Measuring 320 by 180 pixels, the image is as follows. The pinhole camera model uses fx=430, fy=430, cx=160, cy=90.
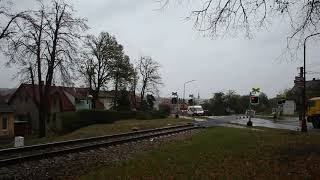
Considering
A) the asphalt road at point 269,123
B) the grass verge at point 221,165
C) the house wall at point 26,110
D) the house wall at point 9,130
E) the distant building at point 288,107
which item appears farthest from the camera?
the distant building at point 288,107

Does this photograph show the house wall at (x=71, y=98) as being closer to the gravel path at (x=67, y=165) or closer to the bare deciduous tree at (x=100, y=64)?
the bare deciduous tree at (x=100, y=64)

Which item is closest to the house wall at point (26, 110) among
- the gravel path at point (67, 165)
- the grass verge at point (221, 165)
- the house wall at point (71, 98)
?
the house wall at point (71, 98)

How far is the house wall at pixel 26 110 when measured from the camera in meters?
72.3

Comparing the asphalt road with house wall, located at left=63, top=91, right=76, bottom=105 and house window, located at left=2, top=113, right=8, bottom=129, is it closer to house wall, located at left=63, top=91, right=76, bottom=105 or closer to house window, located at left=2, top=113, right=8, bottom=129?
house window, located at left=2, top=113, right=8, bottom=129

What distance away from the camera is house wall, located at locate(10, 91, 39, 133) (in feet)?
237

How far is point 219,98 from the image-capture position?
122 meters

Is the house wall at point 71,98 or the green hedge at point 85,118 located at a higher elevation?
the house wall at point 71,98

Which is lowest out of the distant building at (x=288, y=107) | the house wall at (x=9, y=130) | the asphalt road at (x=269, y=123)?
the house wall at (x=9, y=130)

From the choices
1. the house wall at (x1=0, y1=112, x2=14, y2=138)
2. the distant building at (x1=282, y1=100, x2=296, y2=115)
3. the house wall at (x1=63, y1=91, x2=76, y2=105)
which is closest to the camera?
the house wall at (x1=0, y1=112, x2=14, y2=138)

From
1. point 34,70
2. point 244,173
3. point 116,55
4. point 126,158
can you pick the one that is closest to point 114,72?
point 116,55

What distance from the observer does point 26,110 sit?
74.8m

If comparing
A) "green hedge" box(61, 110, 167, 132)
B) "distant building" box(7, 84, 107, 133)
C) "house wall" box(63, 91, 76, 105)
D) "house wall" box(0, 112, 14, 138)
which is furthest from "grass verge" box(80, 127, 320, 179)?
"house wall" box(63, 91, 76, 105)

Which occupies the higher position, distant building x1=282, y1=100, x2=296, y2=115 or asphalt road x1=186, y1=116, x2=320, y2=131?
distant building x1=282, y1=100, x2=296, y2=115

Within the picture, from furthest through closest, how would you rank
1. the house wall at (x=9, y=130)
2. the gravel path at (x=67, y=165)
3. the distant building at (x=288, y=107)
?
the distant building at (x=288, y=107) < the house wall at (x=9, y=130) < the gravel path at (x=67, y=165)
